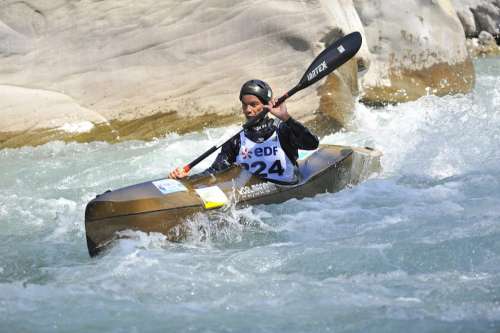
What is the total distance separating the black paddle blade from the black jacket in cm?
56

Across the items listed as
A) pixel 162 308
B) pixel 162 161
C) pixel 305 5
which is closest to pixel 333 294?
pixel 162 308

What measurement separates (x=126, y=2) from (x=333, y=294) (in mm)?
6175

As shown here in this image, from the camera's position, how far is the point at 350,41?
6715 mm

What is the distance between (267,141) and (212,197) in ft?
2.29

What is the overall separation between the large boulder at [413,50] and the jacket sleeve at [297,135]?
4.67 meters

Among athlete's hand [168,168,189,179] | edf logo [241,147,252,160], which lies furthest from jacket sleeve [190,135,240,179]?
athlete's hand [168,168,189,179]

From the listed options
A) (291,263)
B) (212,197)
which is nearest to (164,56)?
(212,197)

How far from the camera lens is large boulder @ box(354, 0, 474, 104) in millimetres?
10648

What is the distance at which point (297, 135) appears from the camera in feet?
19.2

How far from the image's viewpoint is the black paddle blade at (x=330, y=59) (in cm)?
648

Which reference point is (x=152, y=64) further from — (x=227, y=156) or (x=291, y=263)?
(x=291, y=263)

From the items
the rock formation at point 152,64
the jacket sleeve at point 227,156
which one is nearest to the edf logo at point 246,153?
the jacket sleeve at point 227,156

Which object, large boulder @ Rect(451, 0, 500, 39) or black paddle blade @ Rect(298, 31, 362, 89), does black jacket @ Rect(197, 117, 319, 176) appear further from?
large boulder @ Rect(451, 0, 500, 39)

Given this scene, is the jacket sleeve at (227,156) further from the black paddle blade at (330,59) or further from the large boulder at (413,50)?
the large boulder at (413,50)
